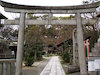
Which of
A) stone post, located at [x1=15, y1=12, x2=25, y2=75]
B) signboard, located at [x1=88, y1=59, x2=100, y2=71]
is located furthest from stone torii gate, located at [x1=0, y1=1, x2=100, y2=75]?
signboard, located at [x1=88, y1=59, x2=100, y2=71]

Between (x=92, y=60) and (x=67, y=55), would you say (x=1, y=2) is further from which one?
(x=67, y=55)

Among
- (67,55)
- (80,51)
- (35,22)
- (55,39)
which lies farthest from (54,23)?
(55,39)

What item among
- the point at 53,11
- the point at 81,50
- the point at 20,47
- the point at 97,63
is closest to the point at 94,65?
the point at 97,63

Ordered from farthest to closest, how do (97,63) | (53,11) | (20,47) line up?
(53,11) → (20,47) → (97,63)

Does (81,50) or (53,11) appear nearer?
(81,50)

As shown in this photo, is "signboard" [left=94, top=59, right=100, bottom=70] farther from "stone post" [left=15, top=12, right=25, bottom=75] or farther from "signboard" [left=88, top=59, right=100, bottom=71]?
"stone post" [left=15, top=12, right=25, bottom=75]

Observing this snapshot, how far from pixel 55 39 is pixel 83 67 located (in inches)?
992

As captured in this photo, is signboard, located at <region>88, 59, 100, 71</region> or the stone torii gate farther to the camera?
the stone torii gate

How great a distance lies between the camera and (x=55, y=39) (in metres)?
32.8

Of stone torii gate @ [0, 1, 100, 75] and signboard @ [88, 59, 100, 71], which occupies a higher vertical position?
stone torii gate @ [0, 1, 100, 75]

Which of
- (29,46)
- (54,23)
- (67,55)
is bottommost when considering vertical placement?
(67,55)

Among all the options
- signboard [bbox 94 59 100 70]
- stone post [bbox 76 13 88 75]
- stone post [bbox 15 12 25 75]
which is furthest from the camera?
stone post [bbox 76 13 88 75]

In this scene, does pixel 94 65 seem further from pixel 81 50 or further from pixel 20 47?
pixel 20 47

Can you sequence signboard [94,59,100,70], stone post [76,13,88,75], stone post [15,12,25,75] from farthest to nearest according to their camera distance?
stone post [76,13,88,75]
stone post [15,12,25,75]
signboard [94,59,100,70]
